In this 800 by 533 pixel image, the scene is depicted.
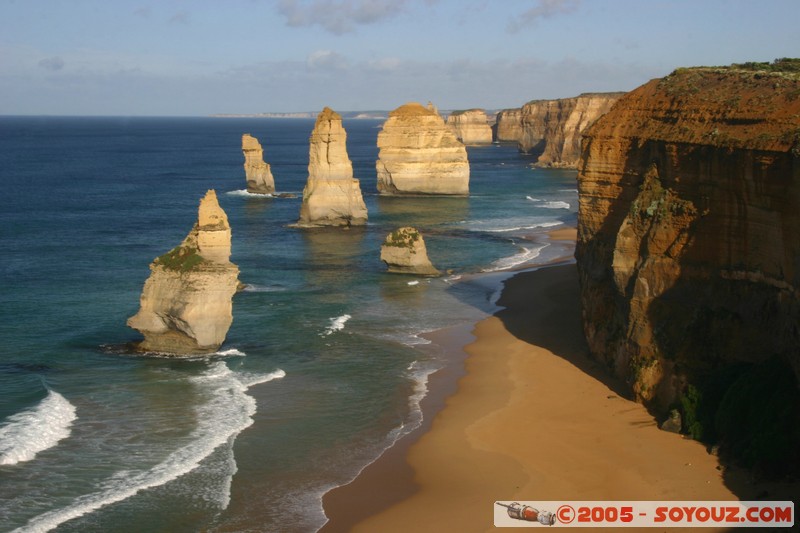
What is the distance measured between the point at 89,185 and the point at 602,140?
263 feet

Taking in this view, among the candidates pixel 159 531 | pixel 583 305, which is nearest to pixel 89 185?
pixel 583 305

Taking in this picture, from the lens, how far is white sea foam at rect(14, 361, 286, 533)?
Answer: 73.9ft

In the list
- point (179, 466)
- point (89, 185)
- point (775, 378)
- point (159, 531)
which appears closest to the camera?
point (159, 531)

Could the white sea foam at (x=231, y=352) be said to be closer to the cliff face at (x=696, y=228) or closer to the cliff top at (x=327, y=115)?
the cliff face at (x=696, y=228)

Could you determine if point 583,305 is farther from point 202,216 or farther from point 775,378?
point 202,216

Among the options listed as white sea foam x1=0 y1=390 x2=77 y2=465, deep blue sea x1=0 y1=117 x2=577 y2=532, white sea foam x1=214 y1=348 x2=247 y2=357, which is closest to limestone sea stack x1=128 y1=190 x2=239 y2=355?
white sea foam x1=214 y1=348 x2=247 y2=357

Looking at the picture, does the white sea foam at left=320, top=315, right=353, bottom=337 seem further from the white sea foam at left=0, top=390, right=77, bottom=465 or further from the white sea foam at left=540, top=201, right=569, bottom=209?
the white sea foam at left=540, top=201, right=569, bottom=209

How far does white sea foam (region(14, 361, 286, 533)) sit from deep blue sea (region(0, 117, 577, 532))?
0.07 m

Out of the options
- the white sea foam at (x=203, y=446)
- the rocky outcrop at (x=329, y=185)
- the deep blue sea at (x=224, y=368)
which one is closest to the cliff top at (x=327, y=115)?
the rocky outcrop at (x=329, y=185)

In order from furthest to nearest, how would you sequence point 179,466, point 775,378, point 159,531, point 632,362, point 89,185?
1. point 89,185
2. point 632,362
3. point 179,466
4. point 775,378
5. point 159,531

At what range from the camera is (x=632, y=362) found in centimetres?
2917

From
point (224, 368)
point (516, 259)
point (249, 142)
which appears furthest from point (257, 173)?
point (224, 368)

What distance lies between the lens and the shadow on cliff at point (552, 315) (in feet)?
112

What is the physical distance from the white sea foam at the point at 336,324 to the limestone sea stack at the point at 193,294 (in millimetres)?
5476
